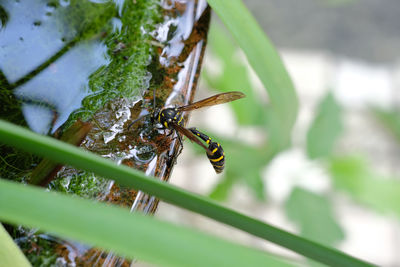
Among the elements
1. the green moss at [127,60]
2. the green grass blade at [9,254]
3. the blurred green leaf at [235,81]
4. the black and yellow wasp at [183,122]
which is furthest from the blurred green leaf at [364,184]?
the green grass blade at [9,254]

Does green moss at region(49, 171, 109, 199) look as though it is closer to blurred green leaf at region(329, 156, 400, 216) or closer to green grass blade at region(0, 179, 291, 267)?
green grass blade at region(0, 179, 291, 267)

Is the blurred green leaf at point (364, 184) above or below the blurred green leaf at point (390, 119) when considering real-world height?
below

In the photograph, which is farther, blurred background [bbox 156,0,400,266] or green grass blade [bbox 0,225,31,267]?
blurred background [bbox 156,0,400,266]

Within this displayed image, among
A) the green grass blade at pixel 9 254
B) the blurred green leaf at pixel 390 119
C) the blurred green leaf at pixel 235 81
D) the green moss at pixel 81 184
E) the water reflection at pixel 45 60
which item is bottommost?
the green grass blade at pixel 9 254

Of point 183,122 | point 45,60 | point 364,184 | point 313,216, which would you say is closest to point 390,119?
point 364,184

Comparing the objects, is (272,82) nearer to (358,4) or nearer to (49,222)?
(49,222)

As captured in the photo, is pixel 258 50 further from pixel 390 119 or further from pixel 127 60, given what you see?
pixel 390 119

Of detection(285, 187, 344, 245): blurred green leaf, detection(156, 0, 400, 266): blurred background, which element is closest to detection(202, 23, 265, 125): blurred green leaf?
detection(156, 0, 400, 266): blurred background

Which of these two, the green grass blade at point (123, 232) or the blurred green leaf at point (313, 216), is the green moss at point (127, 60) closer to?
the green grass blade at point (123, 232)
